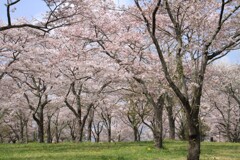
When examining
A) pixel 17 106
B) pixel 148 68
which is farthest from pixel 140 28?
pixel 17 106

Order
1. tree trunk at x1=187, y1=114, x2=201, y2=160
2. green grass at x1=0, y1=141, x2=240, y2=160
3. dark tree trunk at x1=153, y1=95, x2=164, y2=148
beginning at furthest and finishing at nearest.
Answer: dark tree trunk at x1=153, y1=95, x2=164, y2=148, green grass at x1=0, y1=141, x2=240, y2=160, tree trunk at x1=187, y1=114, x2=201, y2=160

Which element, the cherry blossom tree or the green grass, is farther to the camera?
the green grass

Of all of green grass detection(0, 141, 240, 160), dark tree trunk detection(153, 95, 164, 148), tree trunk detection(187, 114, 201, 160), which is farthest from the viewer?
dark tree trunk detection(153, 95, 164, 148)

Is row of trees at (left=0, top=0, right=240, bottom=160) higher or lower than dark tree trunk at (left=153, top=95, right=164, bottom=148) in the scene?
higher

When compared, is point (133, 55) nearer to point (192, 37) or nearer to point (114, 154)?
point (192, 37)

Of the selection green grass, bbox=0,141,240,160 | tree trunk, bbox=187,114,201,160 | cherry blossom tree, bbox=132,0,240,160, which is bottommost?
green grass, bbox=0,141,240,160

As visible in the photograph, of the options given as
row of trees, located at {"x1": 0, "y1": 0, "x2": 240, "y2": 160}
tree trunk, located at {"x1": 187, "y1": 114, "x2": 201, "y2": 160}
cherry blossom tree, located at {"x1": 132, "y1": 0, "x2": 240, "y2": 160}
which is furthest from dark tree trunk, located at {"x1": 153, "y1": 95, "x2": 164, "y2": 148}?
tree trunk, located at {"x1": 187, "y1": 114, "x2": 201, "y2": 160}

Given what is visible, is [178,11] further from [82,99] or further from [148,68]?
[82,99]

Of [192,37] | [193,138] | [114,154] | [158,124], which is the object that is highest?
[192,37]

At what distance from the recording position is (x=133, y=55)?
25.3 m

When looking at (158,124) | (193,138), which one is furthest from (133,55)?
(193,138)

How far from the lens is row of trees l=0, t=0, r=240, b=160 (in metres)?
15.0

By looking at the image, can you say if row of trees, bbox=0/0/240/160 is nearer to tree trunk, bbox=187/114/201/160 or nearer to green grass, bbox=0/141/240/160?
tree trunk, bbox=187/114/201/160

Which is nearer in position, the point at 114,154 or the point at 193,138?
the point at 193,138
